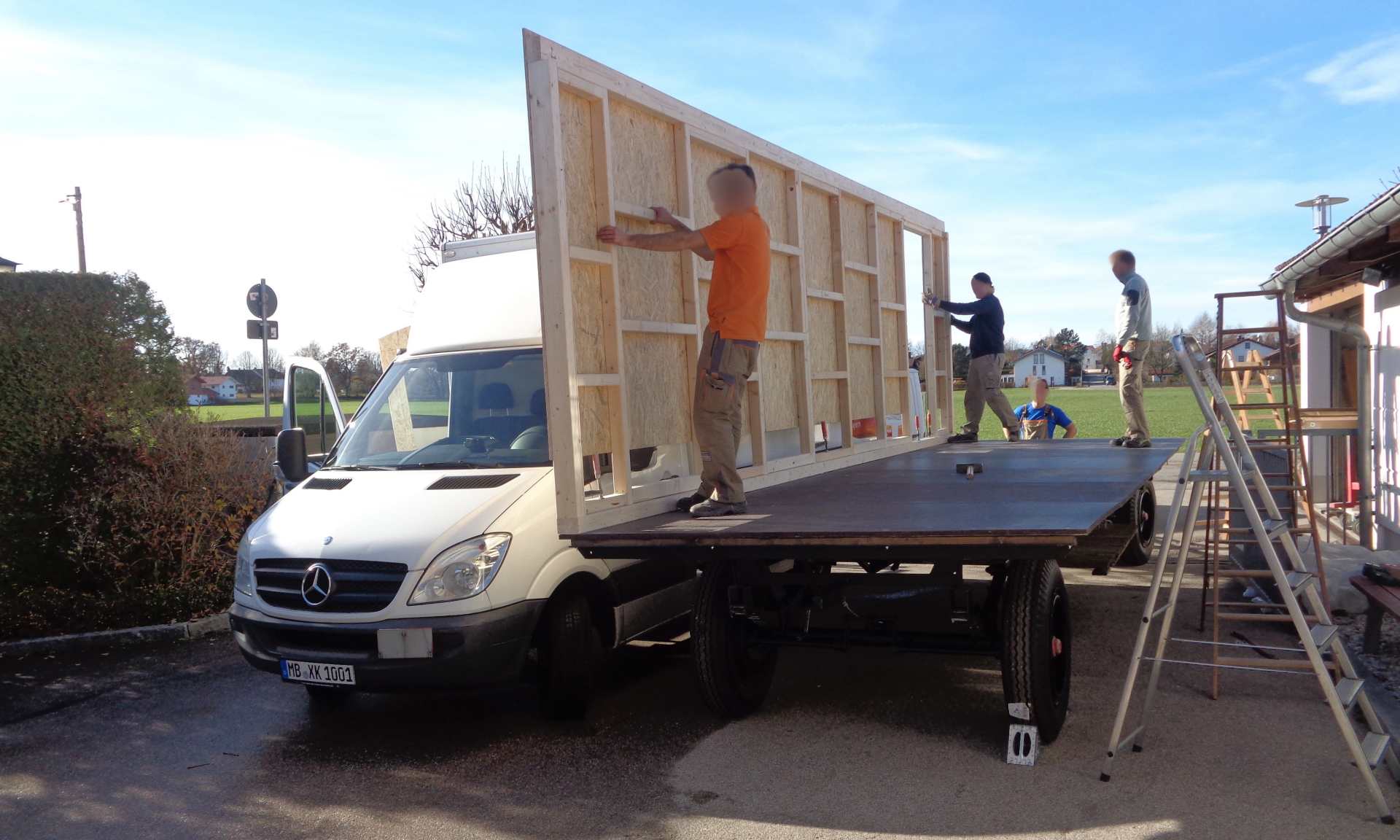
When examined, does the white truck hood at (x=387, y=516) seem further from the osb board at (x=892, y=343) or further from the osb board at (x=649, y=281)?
the osb board at (x=892, y=343)

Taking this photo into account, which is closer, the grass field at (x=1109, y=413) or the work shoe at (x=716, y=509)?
the work shoe at (x=716, y=509)

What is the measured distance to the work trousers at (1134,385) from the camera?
29.9 feet

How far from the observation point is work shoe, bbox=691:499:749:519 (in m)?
5.86

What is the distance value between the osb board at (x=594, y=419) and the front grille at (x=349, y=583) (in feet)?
3.75

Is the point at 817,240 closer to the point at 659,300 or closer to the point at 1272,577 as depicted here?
the point at 659,300

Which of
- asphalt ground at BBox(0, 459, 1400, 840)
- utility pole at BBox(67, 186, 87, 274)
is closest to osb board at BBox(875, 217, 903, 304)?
asphalt ground at BBox(0, 459, 1400, 840)

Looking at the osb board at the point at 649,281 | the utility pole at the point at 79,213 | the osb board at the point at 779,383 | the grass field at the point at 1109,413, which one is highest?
the utility pole at the point at 79,213

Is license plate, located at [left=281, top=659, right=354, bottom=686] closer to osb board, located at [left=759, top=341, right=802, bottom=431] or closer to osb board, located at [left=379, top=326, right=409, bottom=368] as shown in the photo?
osb board, located at [left=759, top=341, right=802, bottom=431]

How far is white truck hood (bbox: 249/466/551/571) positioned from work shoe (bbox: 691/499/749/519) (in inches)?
33.2

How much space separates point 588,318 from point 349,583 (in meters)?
1.87

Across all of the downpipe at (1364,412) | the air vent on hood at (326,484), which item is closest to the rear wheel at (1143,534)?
the downpipe at (1364,412)

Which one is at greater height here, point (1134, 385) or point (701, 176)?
point (701, 176)

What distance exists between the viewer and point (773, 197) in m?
7.98

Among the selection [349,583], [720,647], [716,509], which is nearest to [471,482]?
[349,583]
